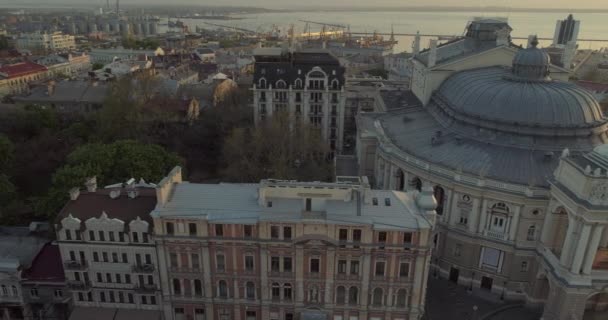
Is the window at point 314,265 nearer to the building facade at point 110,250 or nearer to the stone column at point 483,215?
the building facade at point 110,250

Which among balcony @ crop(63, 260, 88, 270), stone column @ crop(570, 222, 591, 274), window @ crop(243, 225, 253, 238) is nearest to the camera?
stone column @ crop(570, 222, 591, 274)

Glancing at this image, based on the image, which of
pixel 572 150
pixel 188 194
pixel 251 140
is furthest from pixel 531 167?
pixel 251 140

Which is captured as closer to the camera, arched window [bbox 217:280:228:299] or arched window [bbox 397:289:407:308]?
arched window [bbox 397:289:407:308]

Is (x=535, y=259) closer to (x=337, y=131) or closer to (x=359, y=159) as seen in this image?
(x=359, y=159)

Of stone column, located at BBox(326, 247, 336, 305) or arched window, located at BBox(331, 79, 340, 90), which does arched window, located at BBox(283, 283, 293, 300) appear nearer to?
stone column, located at BBox(326, 247, 336, 305)

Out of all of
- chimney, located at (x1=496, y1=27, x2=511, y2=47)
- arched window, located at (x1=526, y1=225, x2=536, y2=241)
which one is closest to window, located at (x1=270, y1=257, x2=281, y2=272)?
arched window, located at (x1=526, y1=225, x2=536, y2=241)

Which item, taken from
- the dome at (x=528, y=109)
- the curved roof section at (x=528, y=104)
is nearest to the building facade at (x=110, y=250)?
the dome at (x=528, y=109)
